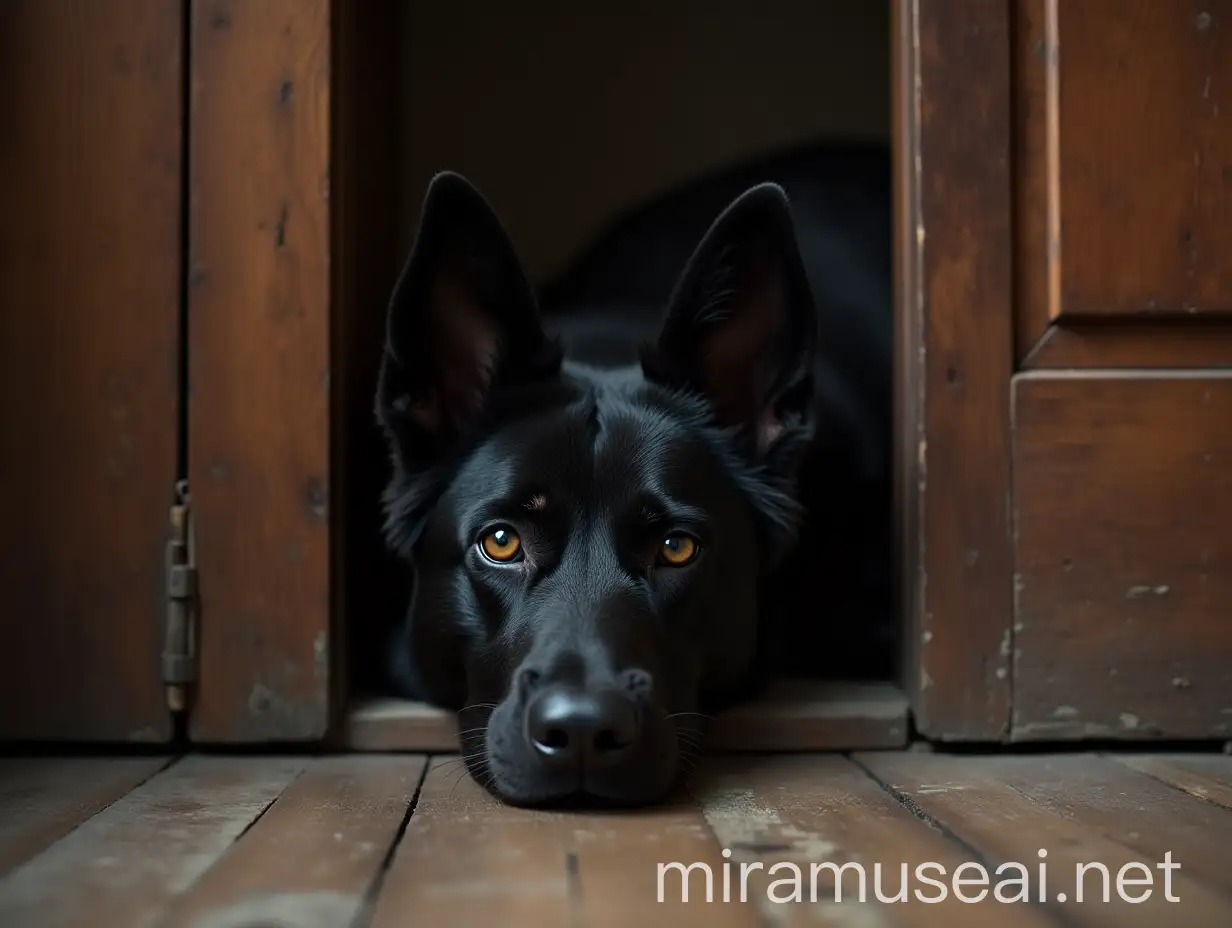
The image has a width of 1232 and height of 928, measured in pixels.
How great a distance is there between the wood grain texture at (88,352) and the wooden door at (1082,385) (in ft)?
3.88

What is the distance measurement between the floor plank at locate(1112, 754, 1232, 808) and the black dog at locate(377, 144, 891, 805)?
1.82 ft

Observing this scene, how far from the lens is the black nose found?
1375mm

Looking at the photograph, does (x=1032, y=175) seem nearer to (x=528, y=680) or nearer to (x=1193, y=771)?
(x=1193, y=771)

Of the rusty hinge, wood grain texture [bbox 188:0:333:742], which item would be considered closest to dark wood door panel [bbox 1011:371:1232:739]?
wood grain texture [bbox 188:0:333:742]

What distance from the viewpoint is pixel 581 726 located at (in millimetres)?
1374

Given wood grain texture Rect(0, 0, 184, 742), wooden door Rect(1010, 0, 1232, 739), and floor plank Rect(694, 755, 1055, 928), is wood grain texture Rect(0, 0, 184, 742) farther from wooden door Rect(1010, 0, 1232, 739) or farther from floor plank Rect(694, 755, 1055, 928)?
wooden door Rect(1010, 0, 1232, 739)

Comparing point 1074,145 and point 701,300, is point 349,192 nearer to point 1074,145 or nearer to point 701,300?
point 701,300

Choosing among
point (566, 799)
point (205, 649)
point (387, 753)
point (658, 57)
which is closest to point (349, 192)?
point (205, 649)

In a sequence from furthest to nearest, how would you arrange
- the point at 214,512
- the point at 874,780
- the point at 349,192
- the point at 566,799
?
1. the point at 349,192
2. the point at 214,512
3. the point at 874,780
4. the point at 566,799

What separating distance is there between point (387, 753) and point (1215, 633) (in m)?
1.28

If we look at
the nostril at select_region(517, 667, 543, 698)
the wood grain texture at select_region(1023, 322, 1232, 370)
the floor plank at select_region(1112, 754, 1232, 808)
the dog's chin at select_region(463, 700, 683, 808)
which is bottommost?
the floor plank at select_region(1112, 754, 1232, 808)

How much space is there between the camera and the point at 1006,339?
1808mm

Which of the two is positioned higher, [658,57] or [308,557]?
[658,57]

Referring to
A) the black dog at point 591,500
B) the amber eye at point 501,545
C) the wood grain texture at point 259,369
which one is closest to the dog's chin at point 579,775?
the black dog at point 591,500
